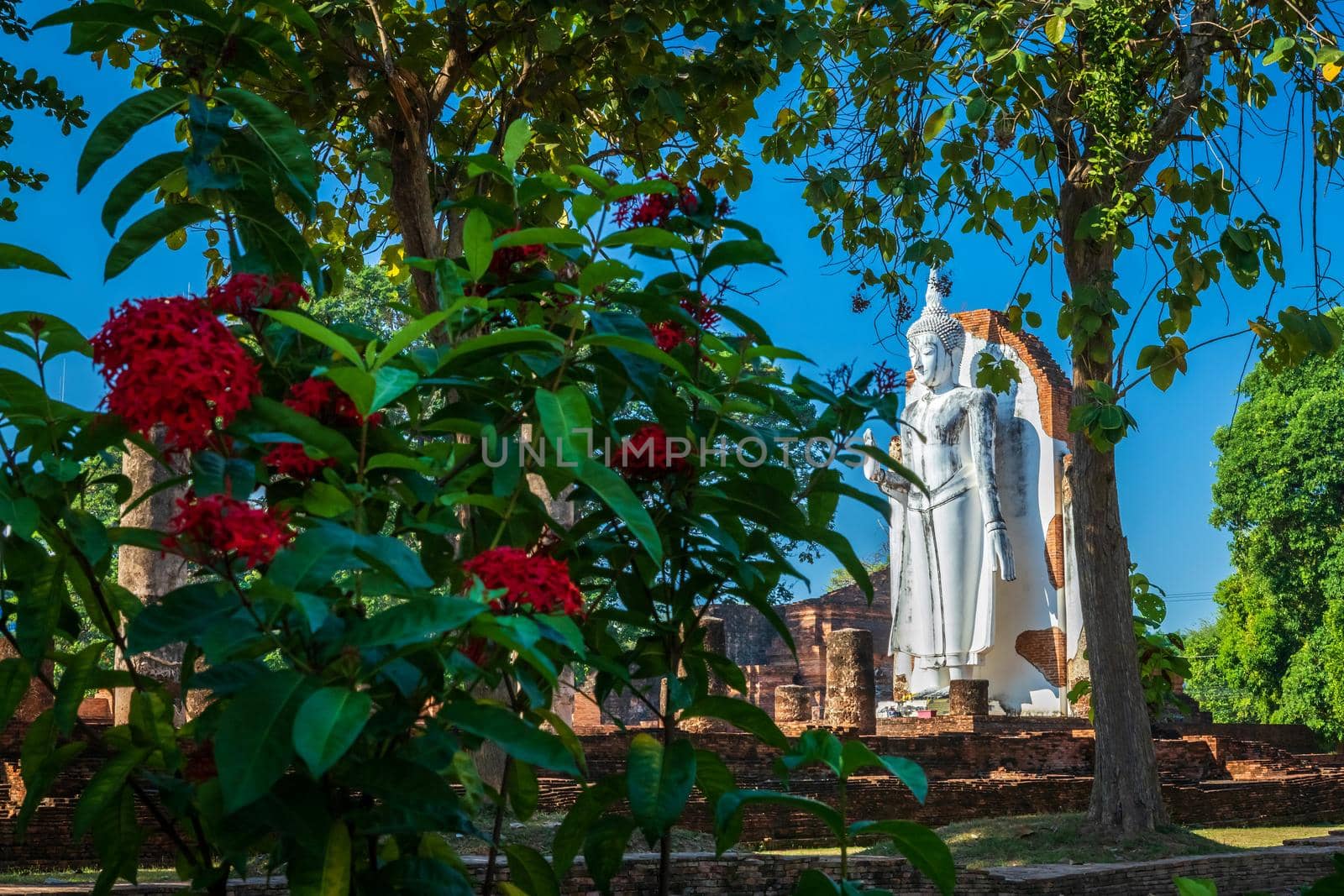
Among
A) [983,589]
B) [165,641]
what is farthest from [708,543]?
[983,589]

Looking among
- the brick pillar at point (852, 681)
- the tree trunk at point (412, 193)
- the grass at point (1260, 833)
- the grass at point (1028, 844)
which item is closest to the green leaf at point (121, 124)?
the tree trunk at point (412, 193)

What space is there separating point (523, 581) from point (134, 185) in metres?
0.68

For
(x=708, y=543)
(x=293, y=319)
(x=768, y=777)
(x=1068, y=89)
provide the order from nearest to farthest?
1. (x=293, y=319)
2. (x=708, y=543)
3. (x=1068, y=89)
4. (x=768, y=777)

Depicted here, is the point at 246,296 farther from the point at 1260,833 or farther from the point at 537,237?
the point at 1260,833

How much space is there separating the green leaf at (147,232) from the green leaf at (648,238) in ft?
1.62

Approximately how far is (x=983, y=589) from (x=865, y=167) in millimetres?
11553

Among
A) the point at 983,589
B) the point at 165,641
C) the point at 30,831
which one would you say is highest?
the point at 983,589

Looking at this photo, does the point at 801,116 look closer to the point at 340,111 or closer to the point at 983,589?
the point at 340,111

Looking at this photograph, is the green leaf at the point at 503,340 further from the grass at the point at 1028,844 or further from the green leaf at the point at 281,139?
the grass at the point at 1028,844

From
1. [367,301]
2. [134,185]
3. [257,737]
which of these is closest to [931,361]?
[367,301]

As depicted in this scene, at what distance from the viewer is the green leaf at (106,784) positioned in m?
1.58

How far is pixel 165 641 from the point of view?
122 cm

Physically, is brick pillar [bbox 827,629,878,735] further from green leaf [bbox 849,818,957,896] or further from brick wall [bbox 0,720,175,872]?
green leaf [bbox 849,818,957,896]

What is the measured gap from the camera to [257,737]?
1.16m
